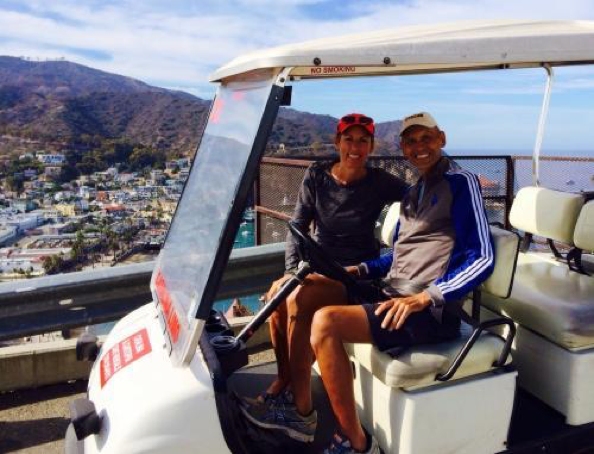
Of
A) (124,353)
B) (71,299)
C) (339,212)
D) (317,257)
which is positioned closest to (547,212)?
(339,212)

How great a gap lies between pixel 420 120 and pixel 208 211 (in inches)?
41.8

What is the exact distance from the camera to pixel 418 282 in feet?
7.59

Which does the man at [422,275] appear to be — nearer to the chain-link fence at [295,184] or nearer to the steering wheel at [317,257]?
the steering wheel at [317,257]

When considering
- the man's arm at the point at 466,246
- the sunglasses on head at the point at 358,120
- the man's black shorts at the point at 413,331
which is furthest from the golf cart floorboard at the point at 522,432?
the sunglasses on head at the point at 358,120

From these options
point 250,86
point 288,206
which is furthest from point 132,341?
point 288,206

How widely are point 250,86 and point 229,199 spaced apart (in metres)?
0.45

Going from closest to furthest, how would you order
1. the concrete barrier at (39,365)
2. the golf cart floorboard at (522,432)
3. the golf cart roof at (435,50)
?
the golf cart roof at (435,50), the golf cart floorboard at (522,432), the concrete barrier at (39,365)

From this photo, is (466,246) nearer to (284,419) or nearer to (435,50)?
(435,50)

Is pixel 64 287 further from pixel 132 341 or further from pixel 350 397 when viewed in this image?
pixel 350 397

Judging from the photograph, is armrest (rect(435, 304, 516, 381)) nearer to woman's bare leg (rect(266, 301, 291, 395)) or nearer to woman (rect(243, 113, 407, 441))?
woman (rect(243, 113, 407, 441))

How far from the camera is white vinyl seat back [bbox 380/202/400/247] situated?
3.12m

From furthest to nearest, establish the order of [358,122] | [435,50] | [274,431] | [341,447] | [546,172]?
[546,172] → [358,122] → [274,431] → [341,447] → [435,50]

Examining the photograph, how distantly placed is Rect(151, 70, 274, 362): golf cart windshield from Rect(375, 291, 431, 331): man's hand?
722 mm

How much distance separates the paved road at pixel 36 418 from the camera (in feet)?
9.45
